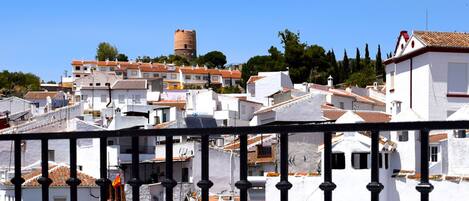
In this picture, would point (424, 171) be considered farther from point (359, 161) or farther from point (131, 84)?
point (131, 84)

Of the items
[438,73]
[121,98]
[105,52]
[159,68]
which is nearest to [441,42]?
[438,73]

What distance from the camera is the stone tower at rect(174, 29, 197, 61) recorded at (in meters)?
145

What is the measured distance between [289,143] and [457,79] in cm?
1074

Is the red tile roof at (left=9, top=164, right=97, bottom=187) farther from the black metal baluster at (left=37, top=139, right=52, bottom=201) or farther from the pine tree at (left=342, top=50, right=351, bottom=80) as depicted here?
the pine tree at (left=342, top=50, right=351, bottom=80)

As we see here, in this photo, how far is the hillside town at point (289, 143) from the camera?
859cm

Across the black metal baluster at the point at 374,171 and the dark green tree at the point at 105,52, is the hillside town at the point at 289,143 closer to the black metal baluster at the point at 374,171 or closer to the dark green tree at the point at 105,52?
the black metal baluster at the point at 374,171

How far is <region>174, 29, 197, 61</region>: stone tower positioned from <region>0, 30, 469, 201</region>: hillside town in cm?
8524

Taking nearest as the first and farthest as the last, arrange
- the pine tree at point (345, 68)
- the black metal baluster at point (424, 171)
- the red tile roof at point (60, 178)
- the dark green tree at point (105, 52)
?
the black metal baluster at point (424, 171), the red tile roof at point (60, 178), the pine tree at point (345, 68), the dark green tree at point (105, 52)

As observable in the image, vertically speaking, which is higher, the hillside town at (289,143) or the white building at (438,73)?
the white building at (438,73)

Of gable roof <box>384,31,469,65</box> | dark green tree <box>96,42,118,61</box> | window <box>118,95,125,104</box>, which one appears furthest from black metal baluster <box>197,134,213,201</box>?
dark green tree <box>96,42,118,61</box>

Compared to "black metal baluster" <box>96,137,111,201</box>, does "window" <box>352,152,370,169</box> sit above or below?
below

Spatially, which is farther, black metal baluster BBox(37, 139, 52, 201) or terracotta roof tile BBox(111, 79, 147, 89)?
terracotta roof tile BBox(111, 79, 147, 89)

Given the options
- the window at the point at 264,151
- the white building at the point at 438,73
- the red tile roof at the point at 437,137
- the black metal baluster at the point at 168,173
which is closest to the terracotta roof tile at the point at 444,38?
the white building at the point at 438,73

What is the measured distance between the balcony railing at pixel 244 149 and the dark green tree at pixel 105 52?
11554 cm
